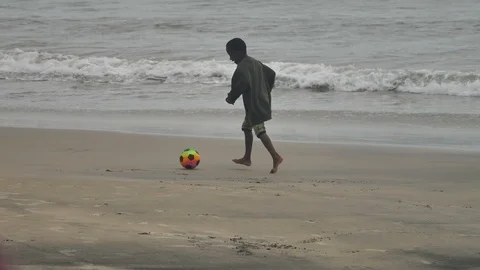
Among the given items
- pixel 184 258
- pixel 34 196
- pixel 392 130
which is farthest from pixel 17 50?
pixel 184 258

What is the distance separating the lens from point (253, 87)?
27.6 feet

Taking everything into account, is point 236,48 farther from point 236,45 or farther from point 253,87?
point 253,87

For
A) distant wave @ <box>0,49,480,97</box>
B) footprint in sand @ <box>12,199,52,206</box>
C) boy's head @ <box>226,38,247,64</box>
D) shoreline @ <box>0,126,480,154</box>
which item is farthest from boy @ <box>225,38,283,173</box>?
distant wave @ <box>0,49,480,97</box>

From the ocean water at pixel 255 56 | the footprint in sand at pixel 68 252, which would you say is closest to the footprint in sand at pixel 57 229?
the footprint in sand at pixel 68 252

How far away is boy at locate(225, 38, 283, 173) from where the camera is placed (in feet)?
27.2

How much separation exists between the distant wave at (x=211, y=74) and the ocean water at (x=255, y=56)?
1.3 inches

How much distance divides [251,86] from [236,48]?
393 mm

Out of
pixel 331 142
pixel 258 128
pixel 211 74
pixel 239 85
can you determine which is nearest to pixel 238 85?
pixel 239 85

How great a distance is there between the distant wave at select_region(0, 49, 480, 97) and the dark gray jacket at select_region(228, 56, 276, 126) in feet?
29.6

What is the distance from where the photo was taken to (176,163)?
9.20 metres

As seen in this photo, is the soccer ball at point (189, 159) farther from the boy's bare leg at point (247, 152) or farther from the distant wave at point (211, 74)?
the distant wave at point (211, 74)

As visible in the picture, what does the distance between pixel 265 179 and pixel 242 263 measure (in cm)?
368

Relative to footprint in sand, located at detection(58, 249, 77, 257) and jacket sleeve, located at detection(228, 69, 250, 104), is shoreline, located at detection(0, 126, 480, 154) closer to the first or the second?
jacket sleeve, located at detection(228, 69, 250, 104)

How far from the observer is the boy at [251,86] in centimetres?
830
